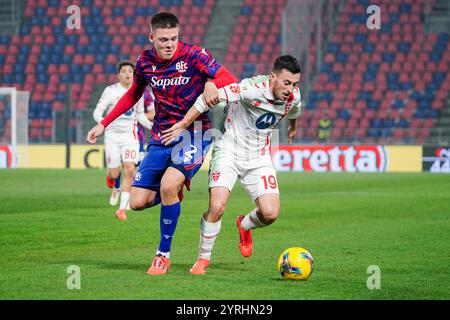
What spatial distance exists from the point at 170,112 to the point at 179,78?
0.98 feet

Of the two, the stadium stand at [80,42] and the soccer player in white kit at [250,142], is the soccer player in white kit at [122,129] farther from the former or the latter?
the stadium stand at [80,42]

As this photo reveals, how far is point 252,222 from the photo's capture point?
8234mm

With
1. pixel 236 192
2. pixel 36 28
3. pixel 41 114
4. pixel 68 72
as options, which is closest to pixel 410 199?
pixel 236 192

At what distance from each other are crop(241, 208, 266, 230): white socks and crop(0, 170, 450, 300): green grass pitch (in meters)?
0.33

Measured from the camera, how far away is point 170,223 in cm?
767

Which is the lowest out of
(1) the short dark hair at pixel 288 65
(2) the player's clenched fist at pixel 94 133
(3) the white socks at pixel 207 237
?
(3) the white socks at pixel 207 237

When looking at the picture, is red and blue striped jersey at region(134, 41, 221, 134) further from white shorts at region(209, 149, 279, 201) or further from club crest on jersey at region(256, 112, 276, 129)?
club crest on jersey at region(256, 112, 276, 129)

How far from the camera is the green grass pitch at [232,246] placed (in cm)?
662

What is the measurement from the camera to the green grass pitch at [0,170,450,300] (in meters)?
6.62

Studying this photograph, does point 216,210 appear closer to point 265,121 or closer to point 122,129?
point 265,121

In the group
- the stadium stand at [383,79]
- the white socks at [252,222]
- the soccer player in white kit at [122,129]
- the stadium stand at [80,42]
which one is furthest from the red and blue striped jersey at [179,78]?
the stadium stand at [80,42]

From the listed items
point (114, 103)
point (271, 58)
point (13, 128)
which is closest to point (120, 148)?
point (114, 103)

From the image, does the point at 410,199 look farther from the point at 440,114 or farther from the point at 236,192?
the point at 440,114

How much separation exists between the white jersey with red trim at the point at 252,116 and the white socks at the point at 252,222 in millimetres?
546
